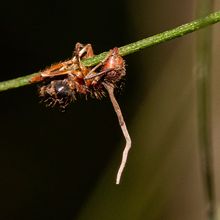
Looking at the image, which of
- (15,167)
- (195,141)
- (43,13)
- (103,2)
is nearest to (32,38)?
(43,13)

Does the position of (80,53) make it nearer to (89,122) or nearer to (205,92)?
(205,92)

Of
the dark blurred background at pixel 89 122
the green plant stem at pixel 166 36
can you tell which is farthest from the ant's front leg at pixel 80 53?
the dark blurred background at pixel 89 122

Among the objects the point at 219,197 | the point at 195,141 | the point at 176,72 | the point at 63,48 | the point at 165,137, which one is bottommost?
the point at 219,197

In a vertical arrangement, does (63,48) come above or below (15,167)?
above

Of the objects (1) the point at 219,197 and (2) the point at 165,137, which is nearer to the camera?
(2) the point at 165,137

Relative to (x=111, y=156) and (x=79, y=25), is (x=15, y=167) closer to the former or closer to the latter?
(x=111, y=156)

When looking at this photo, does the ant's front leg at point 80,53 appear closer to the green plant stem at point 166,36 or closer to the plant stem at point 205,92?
the green plant stem at point 166,36
